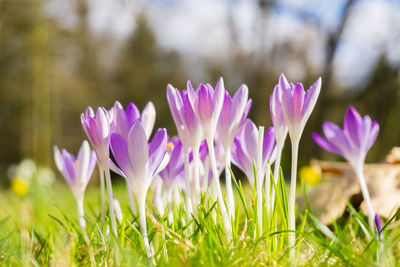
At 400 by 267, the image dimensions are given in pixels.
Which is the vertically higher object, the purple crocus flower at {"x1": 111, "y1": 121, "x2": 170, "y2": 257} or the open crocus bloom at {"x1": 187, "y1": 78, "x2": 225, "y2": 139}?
the open crocus bloom at {"x1": 187, "y1": 78, "x2": 225, "y2": 139}

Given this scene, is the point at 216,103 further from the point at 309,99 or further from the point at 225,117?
the point at 309,99

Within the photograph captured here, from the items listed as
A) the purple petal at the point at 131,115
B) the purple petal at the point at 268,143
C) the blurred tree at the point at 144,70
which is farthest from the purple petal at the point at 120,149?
the blurred tree at the point at 144,70

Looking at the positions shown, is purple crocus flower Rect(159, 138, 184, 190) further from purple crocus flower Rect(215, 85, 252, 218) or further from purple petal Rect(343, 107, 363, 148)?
purple petal Rect(343, 107, 363, 148)

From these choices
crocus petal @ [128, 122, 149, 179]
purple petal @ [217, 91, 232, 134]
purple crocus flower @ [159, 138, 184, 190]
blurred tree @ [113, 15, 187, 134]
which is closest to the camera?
crocus petal @ [128, 122, 149, 179]

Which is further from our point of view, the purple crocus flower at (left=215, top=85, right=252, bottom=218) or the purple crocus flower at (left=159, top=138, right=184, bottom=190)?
the purple crocus flower at (left=159, top=138, right=184, bottom=190)

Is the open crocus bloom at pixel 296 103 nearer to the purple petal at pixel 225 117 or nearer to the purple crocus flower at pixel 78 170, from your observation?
the purple petal at pixel 225 117

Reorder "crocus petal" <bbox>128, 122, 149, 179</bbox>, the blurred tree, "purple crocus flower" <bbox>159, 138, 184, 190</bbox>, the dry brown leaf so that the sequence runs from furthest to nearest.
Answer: the blurred tree → the dry brown leaf → "purple crocus flower" <bbox>159, 138, 184, 190</bbox> → "crocus petal" <bbox>128, 122, 149, 179</bbox>

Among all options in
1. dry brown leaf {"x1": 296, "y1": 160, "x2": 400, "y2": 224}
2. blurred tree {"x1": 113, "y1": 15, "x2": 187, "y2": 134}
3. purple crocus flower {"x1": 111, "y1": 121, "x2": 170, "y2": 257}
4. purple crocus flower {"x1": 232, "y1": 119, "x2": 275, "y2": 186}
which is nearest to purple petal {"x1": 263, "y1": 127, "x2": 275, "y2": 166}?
purple crocus flower {"x1": 232, "y1": 119, "x2": 275, "y2": 186}

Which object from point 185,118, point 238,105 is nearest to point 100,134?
point 185,118

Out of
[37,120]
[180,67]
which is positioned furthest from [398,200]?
[180,67]
